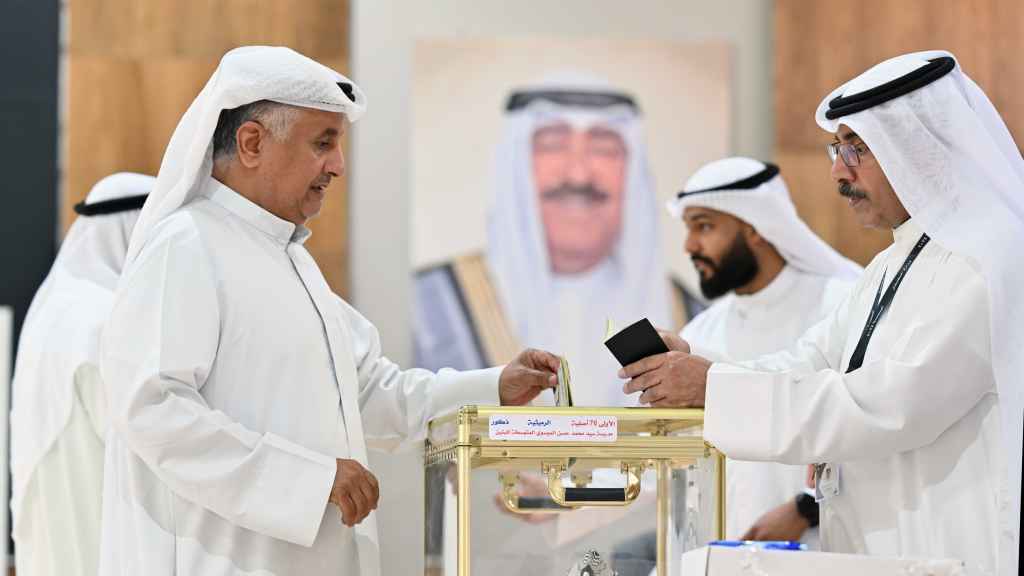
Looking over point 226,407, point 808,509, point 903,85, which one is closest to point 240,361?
point 226,407

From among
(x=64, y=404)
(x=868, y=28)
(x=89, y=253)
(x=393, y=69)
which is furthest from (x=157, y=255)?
(x=868, y=28)

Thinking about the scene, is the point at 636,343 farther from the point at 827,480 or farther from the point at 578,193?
the point at 578,193

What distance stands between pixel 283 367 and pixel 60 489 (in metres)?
1.46

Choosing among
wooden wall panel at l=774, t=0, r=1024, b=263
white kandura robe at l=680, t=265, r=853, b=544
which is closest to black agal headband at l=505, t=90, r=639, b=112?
wooden wall panel at l=774, t=0, r=1024, b=263

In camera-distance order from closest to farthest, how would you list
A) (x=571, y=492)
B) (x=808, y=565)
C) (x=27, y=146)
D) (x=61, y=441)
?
(x=808, y=565)
(x=571, y=492)
(x=61, y=441)
(x=27, y=146)

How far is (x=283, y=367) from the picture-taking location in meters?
3.15

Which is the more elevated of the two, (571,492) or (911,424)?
(911,424)

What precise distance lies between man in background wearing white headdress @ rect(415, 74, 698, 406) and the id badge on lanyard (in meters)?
3.99

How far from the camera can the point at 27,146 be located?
7.12 metres

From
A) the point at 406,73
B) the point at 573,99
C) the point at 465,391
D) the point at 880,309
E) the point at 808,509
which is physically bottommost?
the point at 808,509

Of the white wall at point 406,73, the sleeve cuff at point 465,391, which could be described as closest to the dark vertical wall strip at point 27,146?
the white wall at point 406,73

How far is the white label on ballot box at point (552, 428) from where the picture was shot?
9.14 ft

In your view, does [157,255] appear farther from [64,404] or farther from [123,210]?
[123,210]

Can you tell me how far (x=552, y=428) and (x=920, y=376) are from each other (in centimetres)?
73
